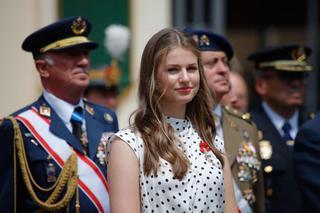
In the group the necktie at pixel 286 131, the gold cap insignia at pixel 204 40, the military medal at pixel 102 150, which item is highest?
the gold cap insignia at pixel 204 40

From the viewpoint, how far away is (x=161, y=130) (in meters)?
3.98

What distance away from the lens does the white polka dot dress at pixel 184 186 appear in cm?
387

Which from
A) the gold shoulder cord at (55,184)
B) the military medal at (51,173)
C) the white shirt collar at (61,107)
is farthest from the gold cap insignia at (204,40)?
the military medal at (51,173)

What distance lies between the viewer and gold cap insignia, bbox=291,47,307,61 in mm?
6301

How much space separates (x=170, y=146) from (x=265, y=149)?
2.01m

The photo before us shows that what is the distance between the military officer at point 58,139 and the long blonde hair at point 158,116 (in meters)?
0.86

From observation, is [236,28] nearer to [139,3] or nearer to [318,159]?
[139,3]

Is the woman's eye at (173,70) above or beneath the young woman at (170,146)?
above

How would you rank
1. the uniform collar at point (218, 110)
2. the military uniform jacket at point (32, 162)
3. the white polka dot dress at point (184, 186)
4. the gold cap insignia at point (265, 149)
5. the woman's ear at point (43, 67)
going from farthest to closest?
the gold cap insignia at point (265, 149) → the uniform collar at point (218, 110) → the woman's ear at point (43, 67) → the military uniform jacket at point (32, 162) → the white polka dot dress at point (184, 186)

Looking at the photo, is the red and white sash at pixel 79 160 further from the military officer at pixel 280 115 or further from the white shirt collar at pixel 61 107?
the military officer at pixel 280 115

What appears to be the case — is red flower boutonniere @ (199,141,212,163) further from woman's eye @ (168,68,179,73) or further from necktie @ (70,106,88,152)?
necktie @ (70,106,88,152)

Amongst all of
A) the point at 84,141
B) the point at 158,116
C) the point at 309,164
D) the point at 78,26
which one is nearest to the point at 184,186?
the point at 158,116

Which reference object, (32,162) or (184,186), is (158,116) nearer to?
(184,186)

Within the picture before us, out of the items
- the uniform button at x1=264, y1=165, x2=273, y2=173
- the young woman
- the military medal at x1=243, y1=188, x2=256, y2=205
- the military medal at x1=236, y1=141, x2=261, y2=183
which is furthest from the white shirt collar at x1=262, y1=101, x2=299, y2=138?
the young woman
